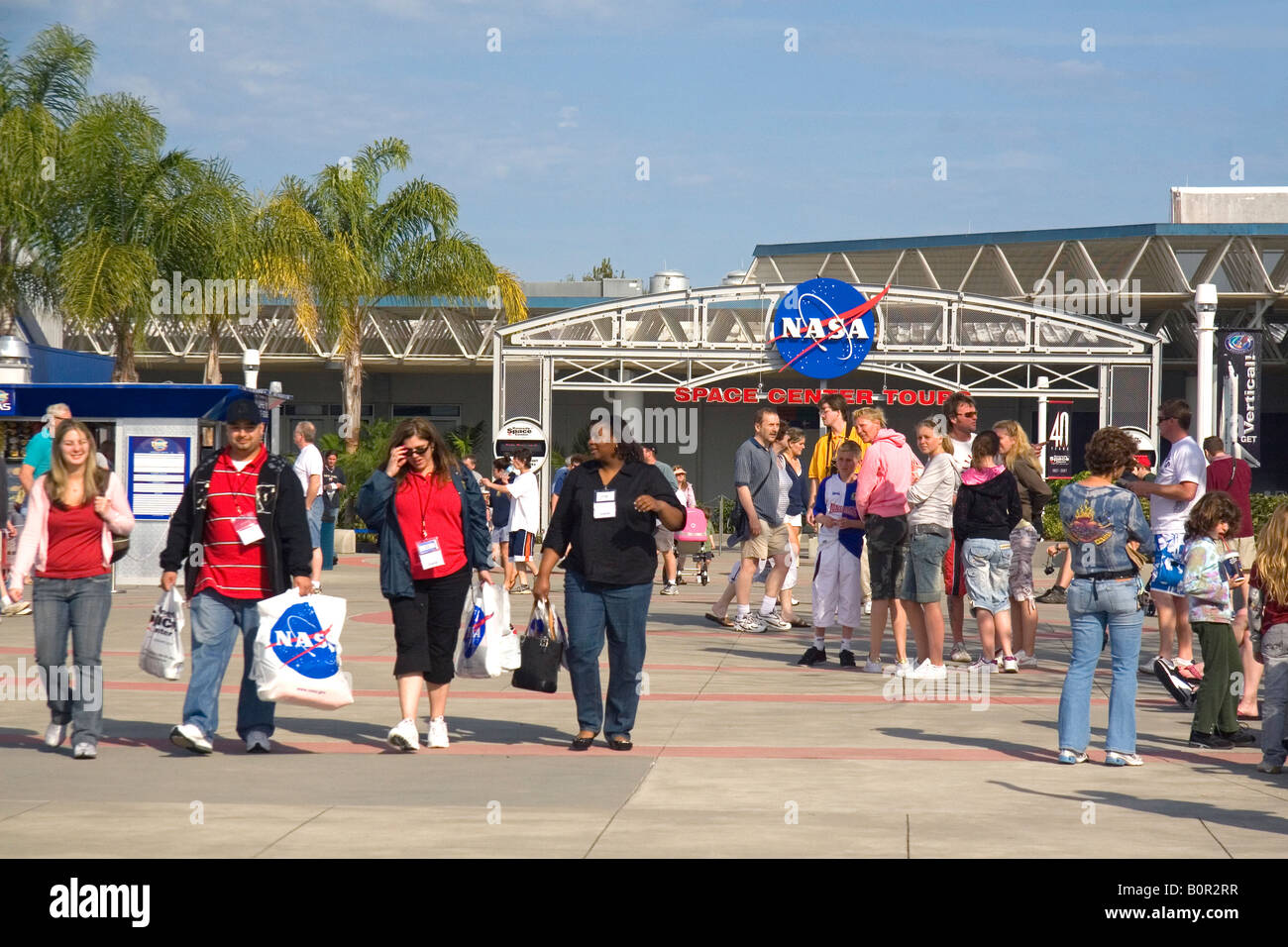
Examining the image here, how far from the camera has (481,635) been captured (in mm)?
8133

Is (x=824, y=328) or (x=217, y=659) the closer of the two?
(x=217, y=659)

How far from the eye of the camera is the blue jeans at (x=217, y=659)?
7.63 metres

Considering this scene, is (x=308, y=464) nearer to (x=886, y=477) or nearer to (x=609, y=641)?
(x=886, y=477)

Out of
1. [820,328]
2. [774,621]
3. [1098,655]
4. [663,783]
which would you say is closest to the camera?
[663,783]

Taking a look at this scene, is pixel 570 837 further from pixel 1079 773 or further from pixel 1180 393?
pixel 1180 393

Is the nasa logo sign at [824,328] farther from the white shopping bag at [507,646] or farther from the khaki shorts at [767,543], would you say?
the white shopping bag at [507,646]

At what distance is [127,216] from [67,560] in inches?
741

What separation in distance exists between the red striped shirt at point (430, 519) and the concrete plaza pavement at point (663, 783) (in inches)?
39.9

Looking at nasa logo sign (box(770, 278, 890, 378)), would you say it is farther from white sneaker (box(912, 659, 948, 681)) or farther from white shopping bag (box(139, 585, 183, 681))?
white shopping bag (box(139, 585, 183, 681))

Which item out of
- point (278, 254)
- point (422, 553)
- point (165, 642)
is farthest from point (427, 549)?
point (278, 254)

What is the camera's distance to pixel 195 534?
778cm

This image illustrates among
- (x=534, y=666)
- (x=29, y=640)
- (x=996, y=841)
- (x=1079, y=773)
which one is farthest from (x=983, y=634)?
(x=29, y=640)

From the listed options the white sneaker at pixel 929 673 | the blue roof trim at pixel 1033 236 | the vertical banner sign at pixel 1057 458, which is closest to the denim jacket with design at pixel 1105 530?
the white sneaker at pixel 929 673

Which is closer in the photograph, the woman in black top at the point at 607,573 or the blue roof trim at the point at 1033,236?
the woman in black top at the point at 607,573
